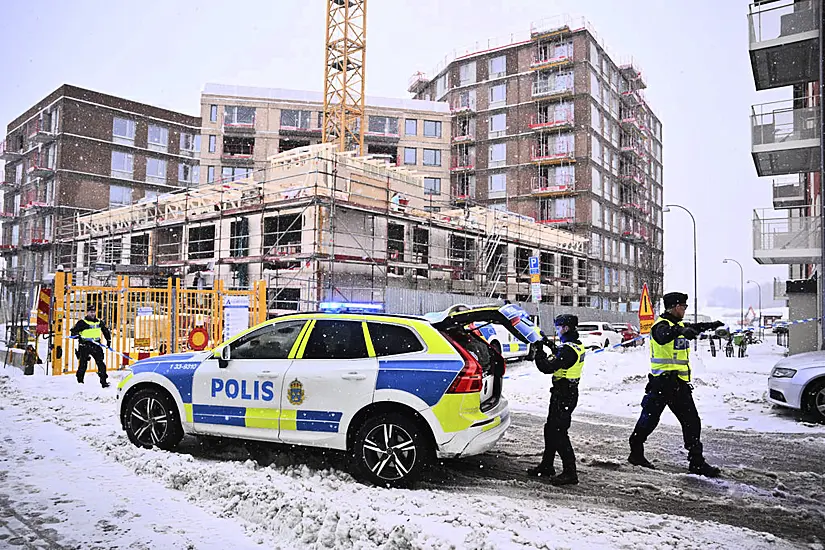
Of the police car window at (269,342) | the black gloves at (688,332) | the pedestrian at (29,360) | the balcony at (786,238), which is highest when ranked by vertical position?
the balcony at (786,238)

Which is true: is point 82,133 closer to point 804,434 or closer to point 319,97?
point 319,97

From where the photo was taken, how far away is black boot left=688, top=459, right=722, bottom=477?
6352 mm

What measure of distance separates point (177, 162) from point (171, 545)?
5549 cm

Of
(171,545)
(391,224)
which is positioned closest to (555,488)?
(171,545)

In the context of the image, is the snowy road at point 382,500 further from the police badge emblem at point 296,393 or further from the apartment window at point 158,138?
the apartment window at point 158,138

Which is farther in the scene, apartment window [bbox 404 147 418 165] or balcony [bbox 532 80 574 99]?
apartment window [bbox 404 147 418 165]

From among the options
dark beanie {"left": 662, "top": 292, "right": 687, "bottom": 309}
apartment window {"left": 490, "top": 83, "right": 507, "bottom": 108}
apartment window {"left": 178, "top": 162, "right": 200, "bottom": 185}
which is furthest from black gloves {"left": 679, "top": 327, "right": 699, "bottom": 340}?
apartment window {"left": 178, "top": 162, "right": 200, "bottom": 185}

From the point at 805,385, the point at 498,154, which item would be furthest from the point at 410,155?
the point at 805,385

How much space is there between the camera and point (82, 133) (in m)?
48.3

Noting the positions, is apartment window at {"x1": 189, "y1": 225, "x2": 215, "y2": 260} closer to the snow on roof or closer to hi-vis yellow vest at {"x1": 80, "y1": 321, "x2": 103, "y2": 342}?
hi-vis yellow vest at {"x1": 80, "y1": 321, "x2": 103, "y2": 342}

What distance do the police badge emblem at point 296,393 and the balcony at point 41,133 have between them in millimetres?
51694

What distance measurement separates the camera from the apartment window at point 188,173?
55.3 metres

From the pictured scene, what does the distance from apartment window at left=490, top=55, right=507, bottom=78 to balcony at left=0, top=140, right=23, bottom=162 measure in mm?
42382

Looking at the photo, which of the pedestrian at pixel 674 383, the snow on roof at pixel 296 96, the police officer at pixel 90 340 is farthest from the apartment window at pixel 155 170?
the pedestrian at pixel 674 383
